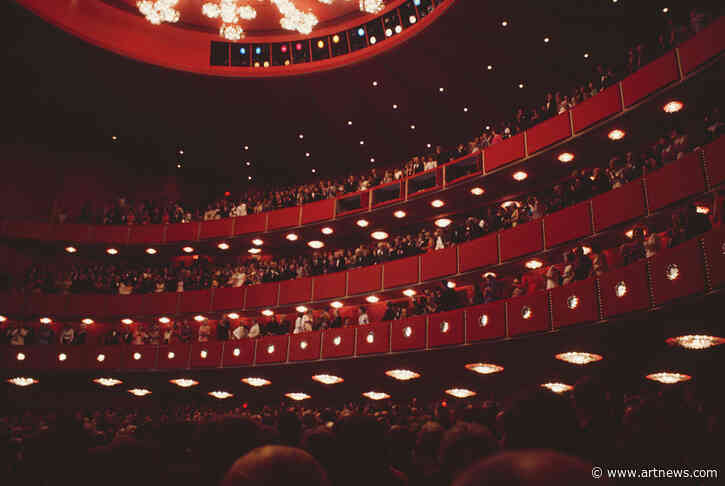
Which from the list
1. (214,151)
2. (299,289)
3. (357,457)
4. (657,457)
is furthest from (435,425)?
(214,151)

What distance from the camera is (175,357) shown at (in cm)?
1759

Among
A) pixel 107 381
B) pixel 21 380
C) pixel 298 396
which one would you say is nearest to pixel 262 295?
pixel 298 396

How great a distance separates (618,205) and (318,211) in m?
10.3

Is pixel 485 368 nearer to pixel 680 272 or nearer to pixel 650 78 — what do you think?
pixel 680 272

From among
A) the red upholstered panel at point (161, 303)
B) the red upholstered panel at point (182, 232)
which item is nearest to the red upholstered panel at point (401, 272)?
the red upholstered panel at point (161, 303)

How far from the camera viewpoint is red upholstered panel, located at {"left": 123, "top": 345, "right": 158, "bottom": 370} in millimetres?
17750

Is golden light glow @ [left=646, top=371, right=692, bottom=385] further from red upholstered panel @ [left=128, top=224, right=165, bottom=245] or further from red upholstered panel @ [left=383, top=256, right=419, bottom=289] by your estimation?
red upholstered panel @ [left=128, top=224, right=165, bottom=245]

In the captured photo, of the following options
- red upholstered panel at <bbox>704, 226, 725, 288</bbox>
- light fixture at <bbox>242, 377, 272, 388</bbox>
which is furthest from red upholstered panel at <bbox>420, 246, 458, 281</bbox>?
red upholstered panel at <bbox>704, 226, 725, 288</bbox>

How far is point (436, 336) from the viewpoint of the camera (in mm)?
13305

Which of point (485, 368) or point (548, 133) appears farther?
point (548, 133)

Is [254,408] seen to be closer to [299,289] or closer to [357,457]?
[299,289]

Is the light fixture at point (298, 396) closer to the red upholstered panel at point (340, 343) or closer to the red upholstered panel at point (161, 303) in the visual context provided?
the red upholstered panel at point (340, 343)

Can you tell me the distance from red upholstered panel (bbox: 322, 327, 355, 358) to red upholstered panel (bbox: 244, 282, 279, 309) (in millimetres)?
3169

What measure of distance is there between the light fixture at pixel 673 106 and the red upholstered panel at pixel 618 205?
2.06 m
